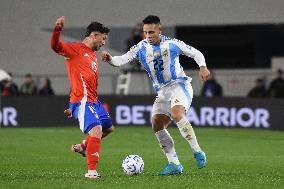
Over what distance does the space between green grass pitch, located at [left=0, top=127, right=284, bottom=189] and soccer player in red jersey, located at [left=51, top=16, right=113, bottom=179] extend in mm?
577

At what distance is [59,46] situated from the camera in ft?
39.0

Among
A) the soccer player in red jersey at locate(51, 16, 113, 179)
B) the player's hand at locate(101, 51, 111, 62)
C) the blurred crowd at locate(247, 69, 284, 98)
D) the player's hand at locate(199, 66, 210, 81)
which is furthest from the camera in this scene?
the blurred crowd at locate(247, 69, 284, 98)

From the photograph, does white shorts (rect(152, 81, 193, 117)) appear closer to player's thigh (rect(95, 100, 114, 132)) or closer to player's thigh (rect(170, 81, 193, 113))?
player's thigh (rect(170, 81, 193, 113))

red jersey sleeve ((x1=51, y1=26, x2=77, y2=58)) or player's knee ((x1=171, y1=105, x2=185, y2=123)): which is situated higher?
red jersey sleeve ((x1=51, y1=26, x2=77, y2=58))

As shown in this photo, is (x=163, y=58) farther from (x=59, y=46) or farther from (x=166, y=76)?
(x=59, y=46)

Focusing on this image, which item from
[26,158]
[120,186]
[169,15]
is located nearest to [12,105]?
[169,15]

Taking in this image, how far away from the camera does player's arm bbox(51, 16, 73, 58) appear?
11.6 metres

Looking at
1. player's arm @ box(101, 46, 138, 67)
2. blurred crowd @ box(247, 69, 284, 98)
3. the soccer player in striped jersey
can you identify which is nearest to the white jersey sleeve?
the soccer player in striped jersey

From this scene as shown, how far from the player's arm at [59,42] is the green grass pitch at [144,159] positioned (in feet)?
5.40

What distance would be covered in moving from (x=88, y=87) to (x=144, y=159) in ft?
11.9

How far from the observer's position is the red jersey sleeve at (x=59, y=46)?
11.6 meters

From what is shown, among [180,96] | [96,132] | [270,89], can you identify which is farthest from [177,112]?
[270,89]

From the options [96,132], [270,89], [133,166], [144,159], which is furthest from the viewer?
[270,89]

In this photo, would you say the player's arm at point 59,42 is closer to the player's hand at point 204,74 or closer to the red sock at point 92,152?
the red sock at point 92,152
